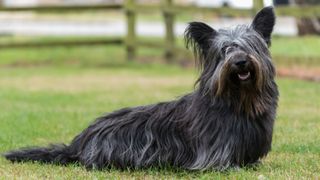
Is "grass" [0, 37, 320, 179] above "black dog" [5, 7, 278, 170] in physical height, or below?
below

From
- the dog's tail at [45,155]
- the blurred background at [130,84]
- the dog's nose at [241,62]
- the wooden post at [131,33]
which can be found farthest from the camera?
the wooden post at [131,33]

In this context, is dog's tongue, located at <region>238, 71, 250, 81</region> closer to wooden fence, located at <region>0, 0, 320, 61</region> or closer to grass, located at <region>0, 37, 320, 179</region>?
grass, located at <region>0, 37, 320, 179</region>

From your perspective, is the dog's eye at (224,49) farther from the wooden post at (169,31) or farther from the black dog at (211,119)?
the wooden post at (169,31)

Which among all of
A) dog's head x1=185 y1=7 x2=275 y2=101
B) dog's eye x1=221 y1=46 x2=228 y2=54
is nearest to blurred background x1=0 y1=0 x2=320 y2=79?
dog's head x1=185 y1=7 x2=275 y2=101

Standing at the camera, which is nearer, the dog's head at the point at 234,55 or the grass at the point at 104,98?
the dog's head at the point at 234,55

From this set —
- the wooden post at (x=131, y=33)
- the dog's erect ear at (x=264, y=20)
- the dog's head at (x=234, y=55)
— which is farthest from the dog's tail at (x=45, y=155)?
the wooden post at (x=131, y=33)

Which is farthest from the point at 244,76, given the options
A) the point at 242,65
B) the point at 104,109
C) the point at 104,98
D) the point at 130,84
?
the point at 130,84

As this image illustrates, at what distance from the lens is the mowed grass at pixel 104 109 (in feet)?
23.9

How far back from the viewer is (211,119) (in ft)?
23.5

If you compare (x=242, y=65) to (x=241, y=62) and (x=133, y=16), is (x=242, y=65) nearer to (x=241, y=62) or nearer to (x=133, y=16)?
(x=241, y=62)

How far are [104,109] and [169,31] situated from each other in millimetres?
8740

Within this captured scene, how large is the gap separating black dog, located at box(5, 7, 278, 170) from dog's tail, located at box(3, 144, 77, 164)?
196mm

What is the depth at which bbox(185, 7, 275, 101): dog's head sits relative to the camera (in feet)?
22.2

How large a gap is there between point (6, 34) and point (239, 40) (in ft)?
84.8
